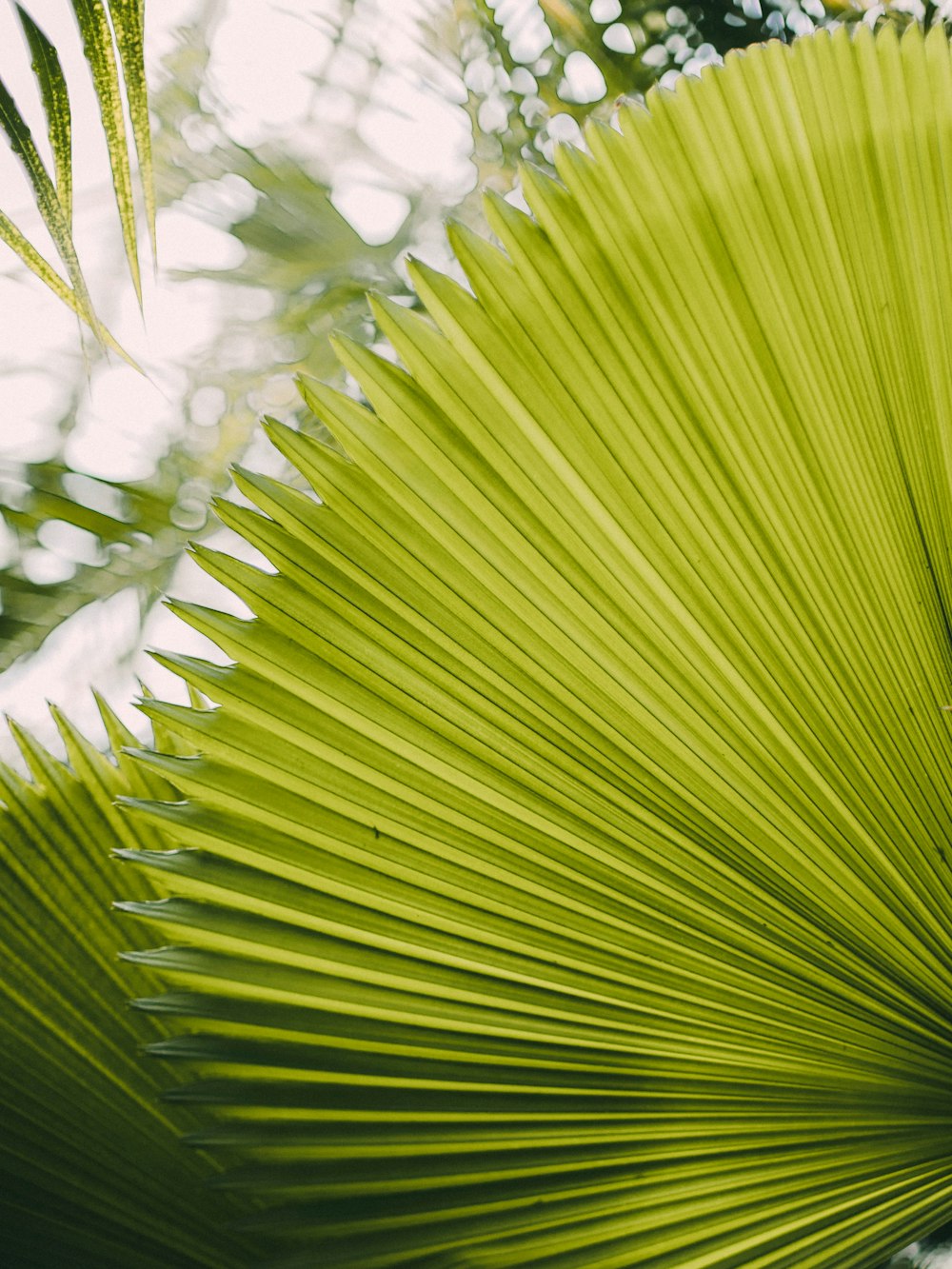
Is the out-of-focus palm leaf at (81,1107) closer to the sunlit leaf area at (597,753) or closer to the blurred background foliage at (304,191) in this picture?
the sunlit leaf area at (597,753)

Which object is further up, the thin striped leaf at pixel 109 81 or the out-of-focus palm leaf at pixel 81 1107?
the thin striped leaf at pixel 109 81

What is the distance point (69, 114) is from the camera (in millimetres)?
374

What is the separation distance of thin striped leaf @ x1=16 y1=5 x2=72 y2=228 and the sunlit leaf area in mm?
29

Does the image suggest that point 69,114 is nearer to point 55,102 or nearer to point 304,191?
point 55,102

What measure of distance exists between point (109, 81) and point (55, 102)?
2 cm

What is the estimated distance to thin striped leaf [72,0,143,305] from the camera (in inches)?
13.9

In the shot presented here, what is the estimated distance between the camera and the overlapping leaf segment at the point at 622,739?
1.50 ft

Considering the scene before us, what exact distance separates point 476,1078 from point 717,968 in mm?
137

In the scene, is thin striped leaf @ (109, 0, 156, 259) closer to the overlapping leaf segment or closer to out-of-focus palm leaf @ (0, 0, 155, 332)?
out-of-focus palm leaf @ (0, 0, 155, 332)

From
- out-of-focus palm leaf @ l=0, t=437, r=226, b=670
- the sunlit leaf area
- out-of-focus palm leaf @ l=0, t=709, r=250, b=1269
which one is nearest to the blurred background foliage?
out-of-focus palm leaf @ l=0, t=437, r=226, b=670

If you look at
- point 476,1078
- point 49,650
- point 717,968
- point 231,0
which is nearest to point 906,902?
point 717,968

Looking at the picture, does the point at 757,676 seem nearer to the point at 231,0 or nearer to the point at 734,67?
the point at 734,67

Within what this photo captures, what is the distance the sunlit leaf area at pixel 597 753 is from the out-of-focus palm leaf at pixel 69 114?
0.02 metres

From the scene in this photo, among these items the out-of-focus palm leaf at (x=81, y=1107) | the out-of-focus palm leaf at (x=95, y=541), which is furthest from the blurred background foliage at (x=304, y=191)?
the out-of-focus palm leaf at (x=81, y=1107)
